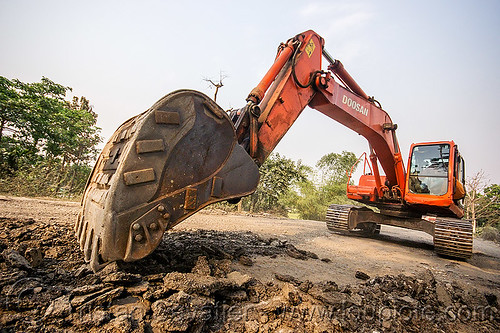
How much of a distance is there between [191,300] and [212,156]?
4.18 feet

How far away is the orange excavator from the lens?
192cm

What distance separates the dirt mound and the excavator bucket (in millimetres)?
283

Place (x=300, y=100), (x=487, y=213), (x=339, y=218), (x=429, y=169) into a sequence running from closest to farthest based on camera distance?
(x=300, y=100)
(x=429, y=169)
(x=339, y=218)
(x=487, y=213)

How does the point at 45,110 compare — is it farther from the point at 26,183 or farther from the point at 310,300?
the point at 310,300

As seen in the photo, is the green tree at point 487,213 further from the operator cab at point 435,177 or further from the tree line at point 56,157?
the operator cab at point 435,177

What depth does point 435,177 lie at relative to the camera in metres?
6.23

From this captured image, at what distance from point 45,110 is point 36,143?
1.84 meters

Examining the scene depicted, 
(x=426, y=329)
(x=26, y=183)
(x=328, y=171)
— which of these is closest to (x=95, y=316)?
(x=426, y=329)

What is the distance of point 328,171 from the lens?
30.8 meters

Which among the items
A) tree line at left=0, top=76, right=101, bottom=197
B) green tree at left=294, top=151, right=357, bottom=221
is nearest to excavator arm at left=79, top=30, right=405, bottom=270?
tree line at left=0, top=76, right=101, bottom=197

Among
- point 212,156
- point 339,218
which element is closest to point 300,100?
point 212,156

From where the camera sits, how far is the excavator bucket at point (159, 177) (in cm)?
188

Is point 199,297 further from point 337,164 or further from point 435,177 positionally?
point 337,164

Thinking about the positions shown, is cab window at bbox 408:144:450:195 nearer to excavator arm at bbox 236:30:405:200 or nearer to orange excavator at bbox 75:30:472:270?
orange excavator at bbox 75:30:472:270
